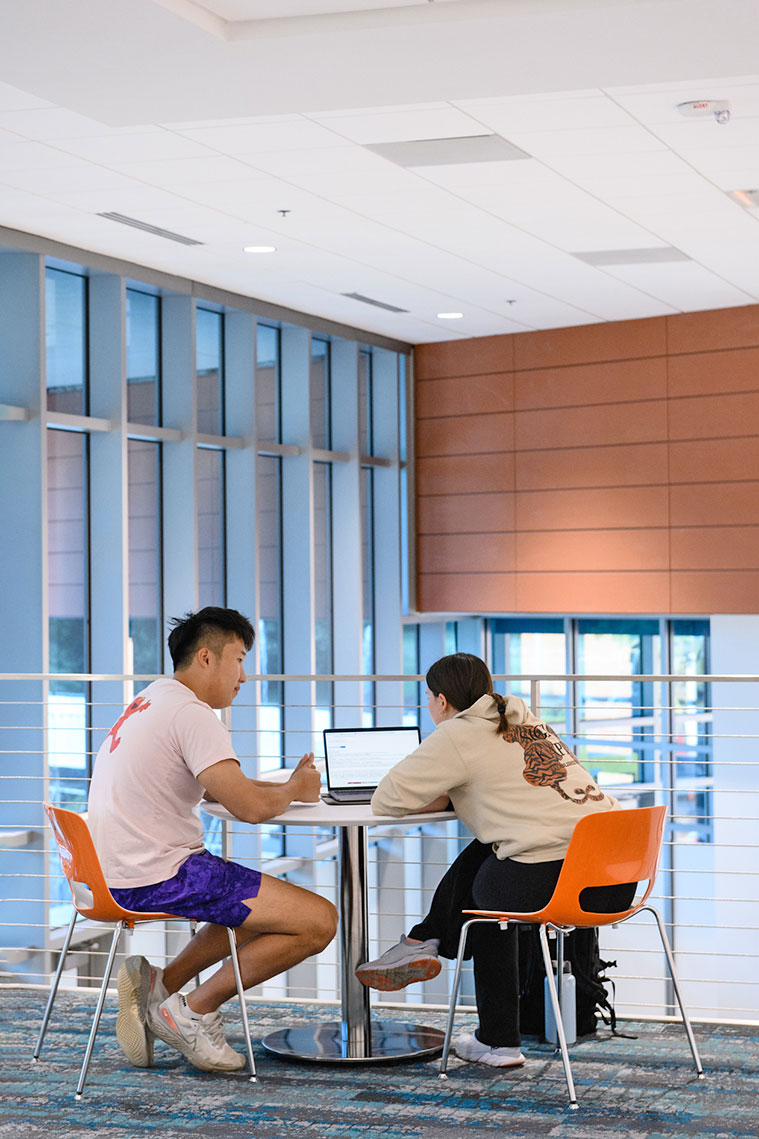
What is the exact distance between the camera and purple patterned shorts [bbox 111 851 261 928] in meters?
3.64

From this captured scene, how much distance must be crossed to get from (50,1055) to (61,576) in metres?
4.24

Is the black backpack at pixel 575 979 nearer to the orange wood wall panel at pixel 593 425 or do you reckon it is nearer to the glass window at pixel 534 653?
the orange wood wall panel at pixel 593 425

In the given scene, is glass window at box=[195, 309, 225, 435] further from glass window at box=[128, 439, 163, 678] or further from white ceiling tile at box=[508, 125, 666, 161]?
white ceiling tile at box=[508, 125, 666, 161]

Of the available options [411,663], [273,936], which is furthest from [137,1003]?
[411,663]

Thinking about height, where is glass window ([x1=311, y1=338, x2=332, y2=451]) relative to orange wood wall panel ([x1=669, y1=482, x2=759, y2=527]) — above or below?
above

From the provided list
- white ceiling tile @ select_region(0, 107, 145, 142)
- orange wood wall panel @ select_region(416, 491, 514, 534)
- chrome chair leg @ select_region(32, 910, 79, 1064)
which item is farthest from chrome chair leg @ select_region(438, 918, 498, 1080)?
orange wood wall panel @ select_region(416, 491, 514, 534)

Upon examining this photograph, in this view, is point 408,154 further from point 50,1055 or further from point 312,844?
point 312,844

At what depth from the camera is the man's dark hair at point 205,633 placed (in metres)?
3.78

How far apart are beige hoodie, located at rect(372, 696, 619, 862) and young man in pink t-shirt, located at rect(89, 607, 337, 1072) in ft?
0.91

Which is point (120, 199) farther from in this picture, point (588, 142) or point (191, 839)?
point (191, 839)

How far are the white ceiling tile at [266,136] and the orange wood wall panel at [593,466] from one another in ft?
15.6

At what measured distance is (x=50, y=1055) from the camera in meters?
4.03

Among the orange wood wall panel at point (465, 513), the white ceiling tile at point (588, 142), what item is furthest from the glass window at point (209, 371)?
the white ceiling tile at point (588, 142)

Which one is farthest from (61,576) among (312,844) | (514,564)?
(514,564)
